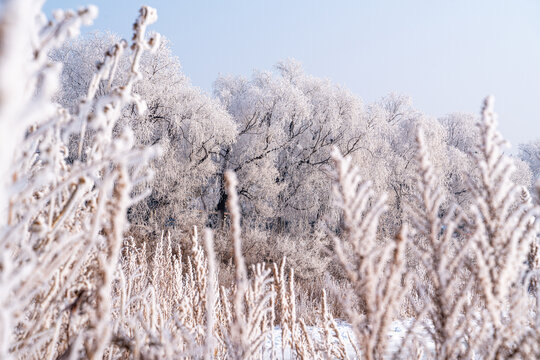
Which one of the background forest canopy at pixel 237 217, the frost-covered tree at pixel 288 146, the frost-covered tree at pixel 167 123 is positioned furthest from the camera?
the frost-covered tree at pixel 288 146

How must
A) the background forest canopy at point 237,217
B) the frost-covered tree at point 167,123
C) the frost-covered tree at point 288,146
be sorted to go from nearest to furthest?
the background forest canopy at point 237,217, the frost-covered tree at point 167,123, the frost-covered tree at point 288,146

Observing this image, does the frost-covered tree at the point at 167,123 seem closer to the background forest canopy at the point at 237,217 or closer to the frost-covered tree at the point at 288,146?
the background forest canopy at the point at 237,217

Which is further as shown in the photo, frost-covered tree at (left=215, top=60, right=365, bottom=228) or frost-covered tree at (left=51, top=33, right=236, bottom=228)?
frost-covered tree at (left=215, top=60, right=365, bottom=228)

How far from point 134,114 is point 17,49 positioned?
1484cm

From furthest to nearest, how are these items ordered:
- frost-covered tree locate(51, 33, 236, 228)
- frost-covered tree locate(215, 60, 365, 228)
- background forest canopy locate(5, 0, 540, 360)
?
1. frost-covered tree locate(215, 60, 365, 228)
2. frost-covered tree locate(51, 33, 236, 228)
3. background forest canopy locate(5, 0, 540, 360)

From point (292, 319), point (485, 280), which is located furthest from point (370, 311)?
point (292, 319)

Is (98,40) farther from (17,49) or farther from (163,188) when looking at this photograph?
(17,49)

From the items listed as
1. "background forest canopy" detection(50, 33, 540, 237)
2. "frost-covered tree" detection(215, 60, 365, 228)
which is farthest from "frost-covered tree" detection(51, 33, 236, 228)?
"frost-covered tree" detection(215, 60, 365, 228)

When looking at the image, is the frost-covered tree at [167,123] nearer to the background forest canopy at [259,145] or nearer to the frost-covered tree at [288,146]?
the background forest canopy at [259,145]

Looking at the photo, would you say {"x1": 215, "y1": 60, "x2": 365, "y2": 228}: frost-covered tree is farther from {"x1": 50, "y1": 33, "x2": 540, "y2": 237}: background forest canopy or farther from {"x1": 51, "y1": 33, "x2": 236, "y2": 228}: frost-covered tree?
{"x1": 51, "y1": 33, "x2": 236, "y2": 228}: frost-covered tree

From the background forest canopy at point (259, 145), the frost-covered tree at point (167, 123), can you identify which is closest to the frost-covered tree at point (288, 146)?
the background forest canopy at point (259, 145)

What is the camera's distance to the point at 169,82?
15531 mm

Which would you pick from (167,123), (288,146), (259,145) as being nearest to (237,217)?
(167,123)

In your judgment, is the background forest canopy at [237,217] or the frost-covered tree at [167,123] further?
the frost-covered tree at [167,123]
